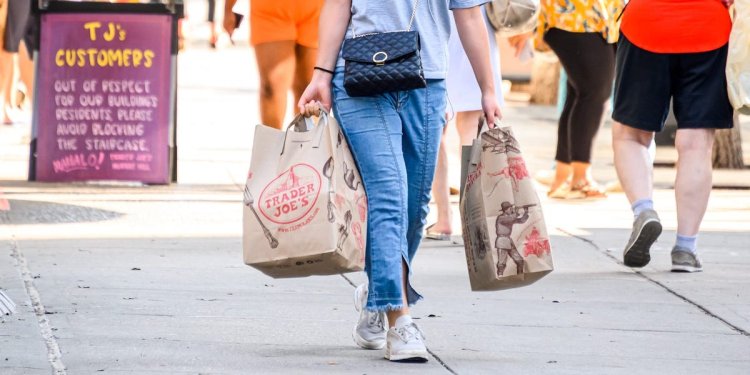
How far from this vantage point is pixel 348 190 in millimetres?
5227

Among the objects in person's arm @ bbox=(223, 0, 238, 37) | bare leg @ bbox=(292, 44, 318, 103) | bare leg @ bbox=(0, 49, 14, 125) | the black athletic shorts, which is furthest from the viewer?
bare leg @ bbox=(0, 49, 14, 125)

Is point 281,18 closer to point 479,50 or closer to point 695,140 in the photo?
point 695,140

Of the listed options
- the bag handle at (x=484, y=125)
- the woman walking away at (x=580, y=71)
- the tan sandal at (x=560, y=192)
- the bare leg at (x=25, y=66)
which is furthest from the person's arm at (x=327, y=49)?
the bare leg at (x=25, y=66)

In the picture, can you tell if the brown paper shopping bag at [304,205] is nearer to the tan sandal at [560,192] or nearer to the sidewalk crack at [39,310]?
the sidewalk crack at [39,310]

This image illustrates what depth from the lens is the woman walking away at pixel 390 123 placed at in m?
5.29

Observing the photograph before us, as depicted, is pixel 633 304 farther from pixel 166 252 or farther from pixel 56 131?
pixel 56 131

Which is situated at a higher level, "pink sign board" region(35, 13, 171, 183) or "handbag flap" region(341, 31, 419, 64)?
"handbag flap" region(341, 31, 419, 64)

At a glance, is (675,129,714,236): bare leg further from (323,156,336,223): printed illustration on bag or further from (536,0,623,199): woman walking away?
(323,156,336,223): printed illustration on bag

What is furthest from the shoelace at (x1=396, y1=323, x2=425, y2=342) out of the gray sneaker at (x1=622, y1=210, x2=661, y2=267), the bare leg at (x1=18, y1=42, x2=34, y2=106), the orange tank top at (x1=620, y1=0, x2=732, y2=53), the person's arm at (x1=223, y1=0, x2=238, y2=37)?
the bare leg at (x1=18, y1=42, x2=34, y2=106)

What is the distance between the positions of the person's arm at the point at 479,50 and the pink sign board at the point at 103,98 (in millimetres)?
4971

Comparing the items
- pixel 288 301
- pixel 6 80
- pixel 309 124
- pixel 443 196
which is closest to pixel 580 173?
pixel 443 196

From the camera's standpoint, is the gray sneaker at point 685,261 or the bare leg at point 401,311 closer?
the bare leg at point 401,311

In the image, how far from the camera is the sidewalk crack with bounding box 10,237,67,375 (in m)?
5.15

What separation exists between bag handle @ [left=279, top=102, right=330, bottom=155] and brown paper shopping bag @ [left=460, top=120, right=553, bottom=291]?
623 mm
